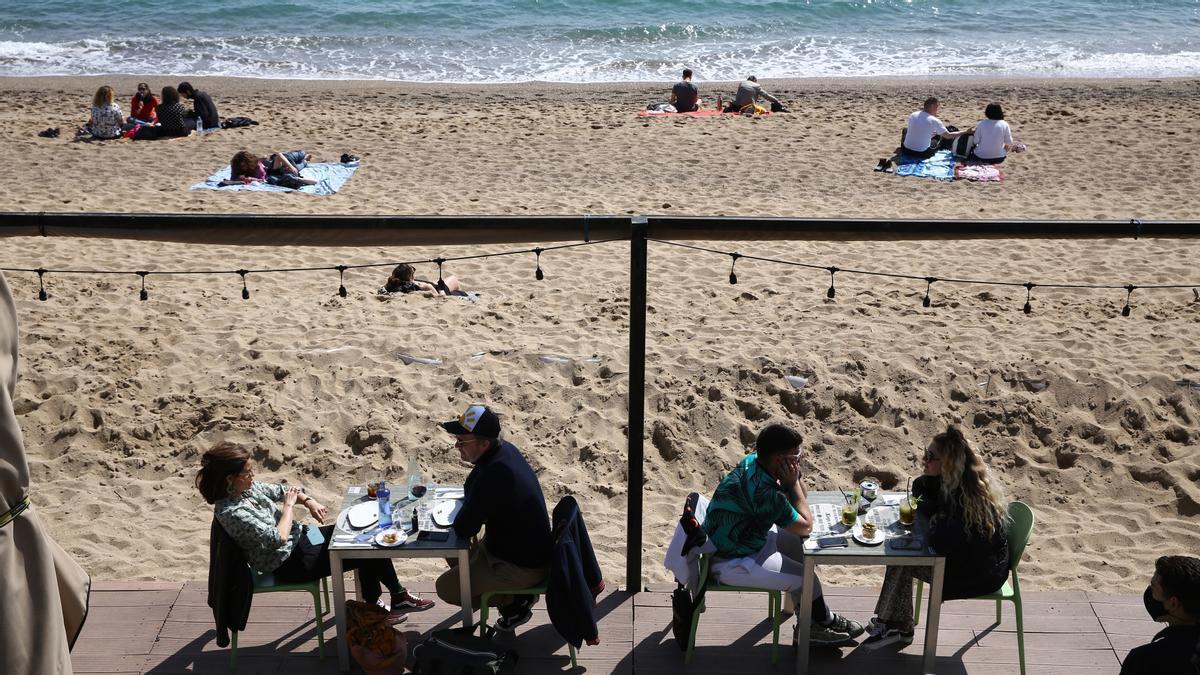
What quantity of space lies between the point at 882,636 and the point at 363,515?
93.9 inches

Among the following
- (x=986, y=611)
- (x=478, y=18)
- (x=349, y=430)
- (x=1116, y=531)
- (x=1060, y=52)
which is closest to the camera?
(x=986, y=611)

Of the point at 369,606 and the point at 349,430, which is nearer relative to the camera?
the point at 369,606

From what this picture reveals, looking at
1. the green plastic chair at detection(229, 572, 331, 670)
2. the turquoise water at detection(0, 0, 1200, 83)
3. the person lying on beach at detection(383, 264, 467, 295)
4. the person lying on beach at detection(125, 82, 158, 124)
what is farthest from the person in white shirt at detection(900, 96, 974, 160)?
the green plastic chair at detection(229, 572, 331, 670)

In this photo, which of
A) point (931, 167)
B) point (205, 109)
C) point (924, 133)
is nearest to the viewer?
point (931, 167)

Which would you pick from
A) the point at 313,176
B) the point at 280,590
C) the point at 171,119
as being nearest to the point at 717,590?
the point at 280,590

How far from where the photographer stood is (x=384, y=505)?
16.2 feet

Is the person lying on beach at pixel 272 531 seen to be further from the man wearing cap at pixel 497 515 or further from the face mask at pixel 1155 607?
the face mask at pixel 1155 607

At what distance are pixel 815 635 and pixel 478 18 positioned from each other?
25.1 metres

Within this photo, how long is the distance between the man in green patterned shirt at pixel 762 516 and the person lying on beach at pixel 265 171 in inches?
359

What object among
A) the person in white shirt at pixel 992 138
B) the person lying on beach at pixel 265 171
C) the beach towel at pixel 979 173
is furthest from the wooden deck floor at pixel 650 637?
the person in white shirt at pixel 992 138

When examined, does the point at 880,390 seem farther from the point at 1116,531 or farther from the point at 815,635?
the point at 815,635

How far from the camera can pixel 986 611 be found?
17.4 ft

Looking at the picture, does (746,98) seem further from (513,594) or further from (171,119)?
(513,594)

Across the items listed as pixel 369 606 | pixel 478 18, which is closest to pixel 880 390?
pixel 369 606
